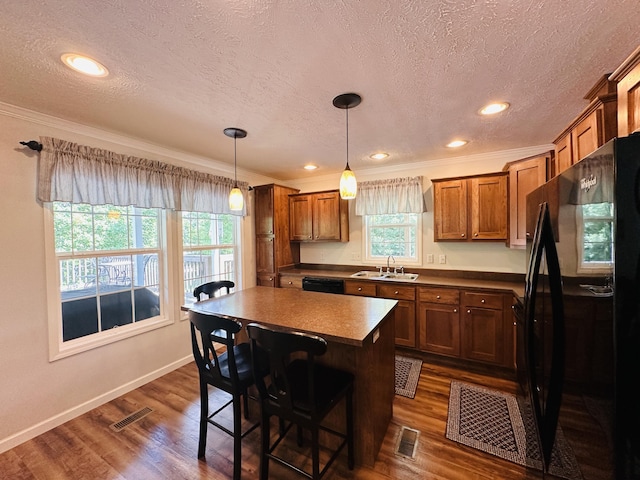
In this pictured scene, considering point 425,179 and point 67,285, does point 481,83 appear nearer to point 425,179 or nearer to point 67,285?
point 425,179

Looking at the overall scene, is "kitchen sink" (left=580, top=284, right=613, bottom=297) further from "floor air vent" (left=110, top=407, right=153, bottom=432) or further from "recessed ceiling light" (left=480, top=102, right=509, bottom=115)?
"floor air vent" (left=110, top=407, right=153, bottom=432)

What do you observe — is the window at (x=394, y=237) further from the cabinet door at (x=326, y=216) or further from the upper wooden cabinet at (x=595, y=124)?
the upper wooden cabinet at (x=595, y=124)

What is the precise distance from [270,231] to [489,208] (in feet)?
9.54

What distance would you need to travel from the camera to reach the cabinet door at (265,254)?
13.7ft

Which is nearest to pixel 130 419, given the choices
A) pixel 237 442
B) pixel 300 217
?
pixel 237 442

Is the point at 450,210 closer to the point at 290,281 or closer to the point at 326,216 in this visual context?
the point at 326,216

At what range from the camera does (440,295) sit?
315 centimetres

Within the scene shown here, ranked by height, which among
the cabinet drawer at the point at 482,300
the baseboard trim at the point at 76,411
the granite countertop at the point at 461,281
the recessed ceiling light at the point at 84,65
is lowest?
the baseboard trim at the point at 76,411

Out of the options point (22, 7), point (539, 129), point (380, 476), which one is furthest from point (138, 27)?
point (539, 129)

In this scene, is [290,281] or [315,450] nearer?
[315,450]

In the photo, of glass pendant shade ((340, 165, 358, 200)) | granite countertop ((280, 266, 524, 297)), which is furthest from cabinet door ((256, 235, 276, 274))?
glass pendant shade ((340, 165, 358, 200))

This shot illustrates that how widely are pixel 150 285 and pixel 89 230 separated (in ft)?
2.66

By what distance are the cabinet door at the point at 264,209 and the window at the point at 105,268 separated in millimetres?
1462

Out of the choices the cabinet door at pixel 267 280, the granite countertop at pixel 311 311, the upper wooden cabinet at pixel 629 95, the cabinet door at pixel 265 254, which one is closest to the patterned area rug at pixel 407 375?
the granite countertop at pixel 311 311
